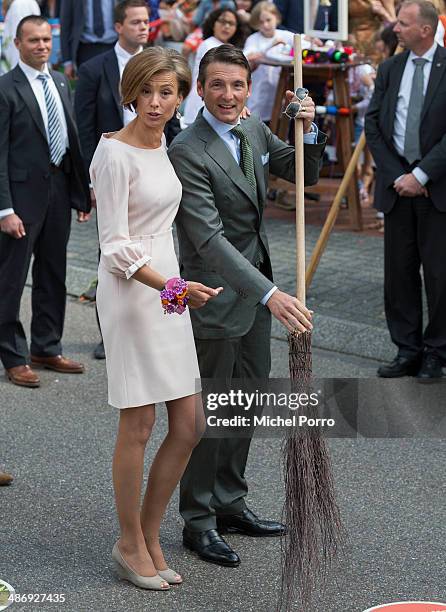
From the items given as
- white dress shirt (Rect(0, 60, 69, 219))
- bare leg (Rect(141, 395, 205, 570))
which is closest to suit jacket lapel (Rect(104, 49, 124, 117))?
white dress shirt (Rect(0, 60, 69, 219))

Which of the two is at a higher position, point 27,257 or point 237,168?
point 237,168

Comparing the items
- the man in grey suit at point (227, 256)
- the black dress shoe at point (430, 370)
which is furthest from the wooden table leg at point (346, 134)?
the man in grey suit at point (227, 256)

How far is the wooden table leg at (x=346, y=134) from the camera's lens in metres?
11.5

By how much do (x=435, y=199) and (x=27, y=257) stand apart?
2599 millimetres

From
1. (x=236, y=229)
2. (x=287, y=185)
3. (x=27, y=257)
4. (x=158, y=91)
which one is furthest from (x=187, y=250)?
(x=287, y=185)

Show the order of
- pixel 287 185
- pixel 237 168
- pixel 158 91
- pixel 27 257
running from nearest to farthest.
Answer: pixel 158 91 < pixel 237 168 < pixel 27 257 < pixel 287 185

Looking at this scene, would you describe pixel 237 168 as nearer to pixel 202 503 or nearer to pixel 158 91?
pixel 158 91

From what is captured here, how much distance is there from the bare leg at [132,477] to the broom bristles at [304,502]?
1.83ft

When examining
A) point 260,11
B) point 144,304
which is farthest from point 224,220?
point 260,11

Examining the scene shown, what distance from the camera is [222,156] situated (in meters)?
4.86

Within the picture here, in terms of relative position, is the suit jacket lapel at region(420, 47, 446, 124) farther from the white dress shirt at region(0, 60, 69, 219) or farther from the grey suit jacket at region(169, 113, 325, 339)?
the grey suit jacket at region(169, 113, 325, 339)

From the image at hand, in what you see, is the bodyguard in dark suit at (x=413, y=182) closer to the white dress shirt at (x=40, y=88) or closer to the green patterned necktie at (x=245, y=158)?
the white dress shirt at (x=40, y=88)

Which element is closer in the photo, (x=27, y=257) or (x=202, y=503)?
(x=202, y=503)

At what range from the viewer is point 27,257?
7723 mm
